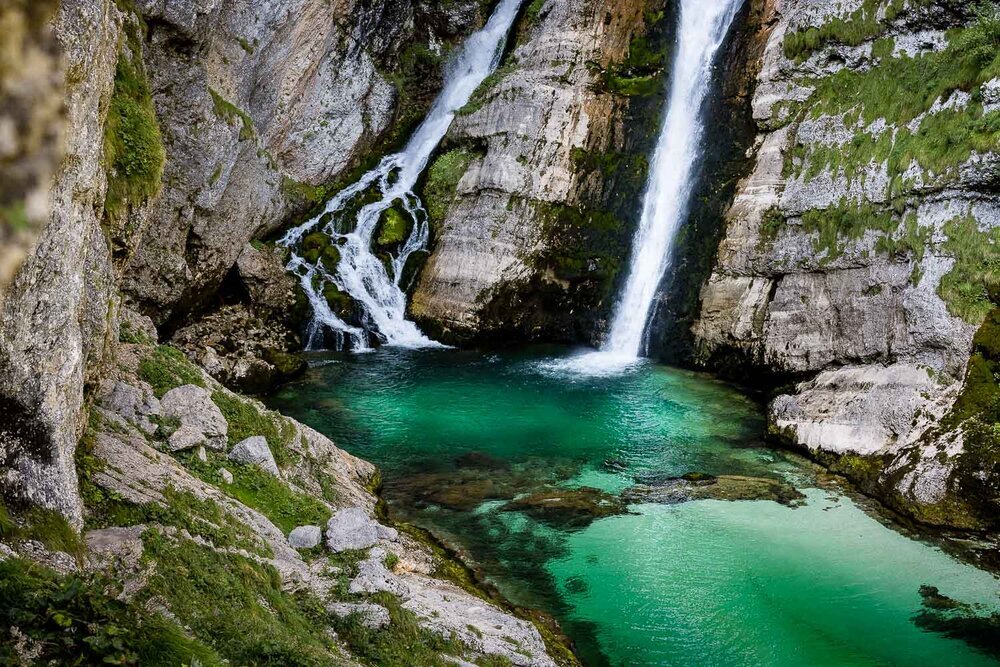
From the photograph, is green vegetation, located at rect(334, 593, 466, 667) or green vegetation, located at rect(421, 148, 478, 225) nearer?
green vegetation, located at rect(334, 593, 466, 667)

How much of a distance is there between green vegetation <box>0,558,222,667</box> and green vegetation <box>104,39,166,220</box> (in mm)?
6212

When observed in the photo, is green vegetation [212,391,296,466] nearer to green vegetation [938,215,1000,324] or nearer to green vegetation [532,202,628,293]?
green vegetation [938,215,1000,324]

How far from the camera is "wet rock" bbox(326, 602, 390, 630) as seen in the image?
20.5 feet

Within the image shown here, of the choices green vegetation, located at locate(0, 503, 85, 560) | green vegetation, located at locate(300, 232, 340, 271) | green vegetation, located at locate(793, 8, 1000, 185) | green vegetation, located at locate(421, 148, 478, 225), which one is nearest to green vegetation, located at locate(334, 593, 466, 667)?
green vegetation, located at locate(0, 503, 85, 560)

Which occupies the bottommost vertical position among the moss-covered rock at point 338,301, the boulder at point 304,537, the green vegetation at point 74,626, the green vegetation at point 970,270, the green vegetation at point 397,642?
the green vegetation at point 397,642

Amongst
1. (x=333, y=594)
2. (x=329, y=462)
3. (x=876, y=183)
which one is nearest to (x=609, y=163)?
(x=876, y=183)

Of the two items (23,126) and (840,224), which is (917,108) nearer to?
(840,224)

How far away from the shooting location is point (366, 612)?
20.7 ft

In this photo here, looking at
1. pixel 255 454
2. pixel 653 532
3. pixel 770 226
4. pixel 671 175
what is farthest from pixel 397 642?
pixel 671 175

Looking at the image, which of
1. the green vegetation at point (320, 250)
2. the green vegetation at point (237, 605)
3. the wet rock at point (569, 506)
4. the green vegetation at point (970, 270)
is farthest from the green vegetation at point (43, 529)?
the green vegetation at point (320, 250)

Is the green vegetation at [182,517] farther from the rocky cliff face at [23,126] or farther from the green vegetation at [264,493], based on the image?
the rocky cliff face at [23,126]

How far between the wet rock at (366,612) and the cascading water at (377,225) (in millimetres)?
14869

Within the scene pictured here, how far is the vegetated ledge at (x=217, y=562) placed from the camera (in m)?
3.95

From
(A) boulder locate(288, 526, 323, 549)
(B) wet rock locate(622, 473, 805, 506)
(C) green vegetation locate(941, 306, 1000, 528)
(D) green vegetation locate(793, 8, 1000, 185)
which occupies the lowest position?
(A) boulder locate(288, 526, 323, 549)
